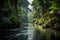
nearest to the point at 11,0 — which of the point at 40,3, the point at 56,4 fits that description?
the point at 56,4

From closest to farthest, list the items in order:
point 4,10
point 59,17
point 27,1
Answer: point 4,10 < point 59,17 < point 27,1

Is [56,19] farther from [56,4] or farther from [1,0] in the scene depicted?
[1,0]

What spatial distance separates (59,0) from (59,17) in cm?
158

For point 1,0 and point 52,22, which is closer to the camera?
point 1,0

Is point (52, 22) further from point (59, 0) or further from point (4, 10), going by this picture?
point (4, 10)

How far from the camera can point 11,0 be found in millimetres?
11648

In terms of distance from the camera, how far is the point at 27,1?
2083 centimetres

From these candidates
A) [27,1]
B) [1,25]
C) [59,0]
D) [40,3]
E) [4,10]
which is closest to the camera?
[1,25]

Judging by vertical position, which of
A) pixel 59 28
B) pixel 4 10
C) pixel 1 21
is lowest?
pixel 59 28

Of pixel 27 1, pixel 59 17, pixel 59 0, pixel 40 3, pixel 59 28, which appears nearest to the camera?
pixel 59 28

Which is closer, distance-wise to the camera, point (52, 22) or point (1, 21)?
point (1, 21)

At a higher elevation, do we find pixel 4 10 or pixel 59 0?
pixel 59 0

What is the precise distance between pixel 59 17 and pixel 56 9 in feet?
2.10

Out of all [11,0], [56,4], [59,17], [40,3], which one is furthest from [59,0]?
[40,3]
